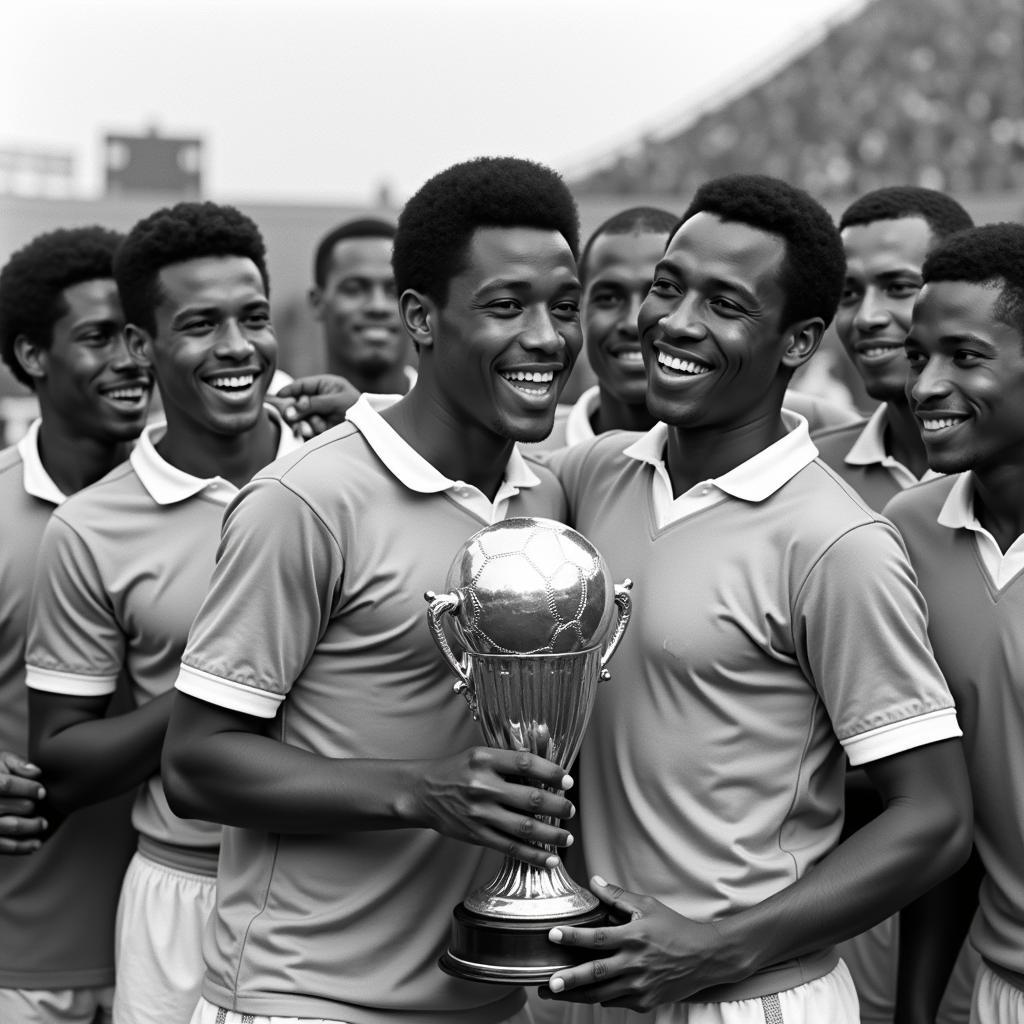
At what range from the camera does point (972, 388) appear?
2.85 m

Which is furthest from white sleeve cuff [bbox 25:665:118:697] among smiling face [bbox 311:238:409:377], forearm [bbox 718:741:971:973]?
smiling face [bbox 311:238:409:377]

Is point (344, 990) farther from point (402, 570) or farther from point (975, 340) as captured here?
point (975, 340)

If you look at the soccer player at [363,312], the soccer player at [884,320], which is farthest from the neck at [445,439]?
the soccer player at [363,312]

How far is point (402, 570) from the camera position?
2.67 metres

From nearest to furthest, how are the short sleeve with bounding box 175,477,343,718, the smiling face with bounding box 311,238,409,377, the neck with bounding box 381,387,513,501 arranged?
the short sleeve with bounding box 175,477,343,718 → the neck with bounding box 381,387,513,501 → the smiling face with bounding box 311,238,409,377

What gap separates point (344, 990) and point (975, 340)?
171cm

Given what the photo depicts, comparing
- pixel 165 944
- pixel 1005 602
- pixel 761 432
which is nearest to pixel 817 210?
pixel 761 432

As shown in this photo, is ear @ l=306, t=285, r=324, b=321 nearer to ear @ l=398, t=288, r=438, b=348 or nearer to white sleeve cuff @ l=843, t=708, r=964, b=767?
ear @ l=398, t=288, r=438, b=348

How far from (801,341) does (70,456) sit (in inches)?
80.2

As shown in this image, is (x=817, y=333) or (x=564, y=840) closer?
(x=564, y=840)

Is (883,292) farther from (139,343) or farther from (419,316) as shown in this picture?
(139,343)

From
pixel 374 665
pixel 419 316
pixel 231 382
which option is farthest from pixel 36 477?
pixel 374 665

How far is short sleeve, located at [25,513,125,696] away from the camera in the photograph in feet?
10.9

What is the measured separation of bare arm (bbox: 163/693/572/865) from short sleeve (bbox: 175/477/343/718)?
59 mm
